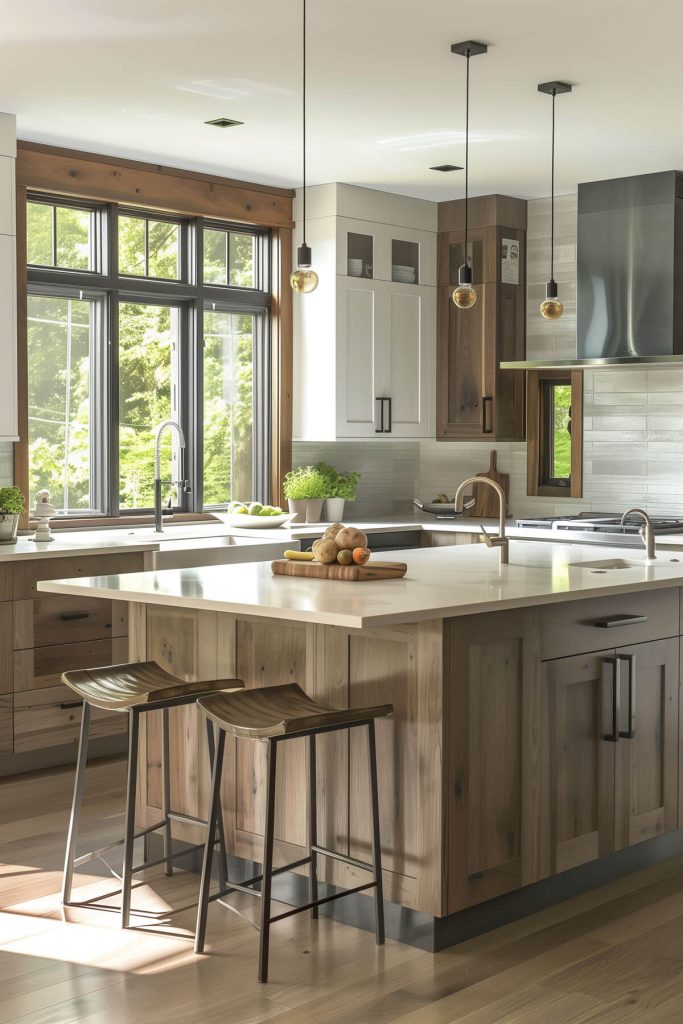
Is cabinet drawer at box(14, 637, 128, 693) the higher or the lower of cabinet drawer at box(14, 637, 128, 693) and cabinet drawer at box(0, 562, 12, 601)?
the lower

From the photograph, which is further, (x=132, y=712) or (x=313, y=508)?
(x=313, y=508)

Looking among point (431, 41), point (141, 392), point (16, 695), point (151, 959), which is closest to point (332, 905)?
point (151, 959)

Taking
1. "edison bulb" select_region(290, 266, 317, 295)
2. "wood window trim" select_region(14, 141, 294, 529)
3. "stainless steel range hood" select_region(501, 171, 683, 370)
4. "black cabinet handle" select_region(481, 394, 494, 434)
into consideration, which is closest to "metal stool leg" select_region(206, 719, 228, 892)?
"edison bulb" select_region(290, 266, 317, 295)

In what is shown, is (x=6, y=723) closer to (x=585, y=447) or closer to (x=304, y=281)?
(x=304, y=281)

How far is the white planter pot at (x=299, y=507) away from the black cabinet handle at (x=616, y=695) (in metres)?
3.24

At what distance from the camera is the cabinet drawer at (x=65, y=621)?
5.21 m

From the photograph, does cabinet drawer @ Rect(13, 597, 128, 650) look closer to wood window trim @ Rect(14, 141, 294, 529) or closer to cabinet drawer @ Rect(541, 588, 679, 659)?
wood window trim @ Rect(14, 141, 294, 529)

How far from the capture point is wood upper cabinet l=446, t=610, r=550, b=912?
3.31 metres

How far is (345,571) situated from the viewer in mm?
3881

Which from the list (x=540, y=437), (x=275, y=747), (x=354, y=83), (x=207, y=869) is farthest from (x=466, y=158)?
(x=207, y=869)

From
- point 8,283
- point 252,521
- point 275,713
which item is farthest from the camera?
point 252,521

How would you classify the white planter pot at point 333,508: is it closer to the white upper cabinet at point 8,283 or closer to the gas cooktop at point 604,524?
the gas cooktop at point 604,524

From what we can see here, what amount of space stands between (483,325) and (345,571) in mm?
3615

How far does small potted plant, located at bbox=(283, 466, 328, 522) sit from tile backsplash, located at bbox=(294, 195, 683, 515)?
371 mm
